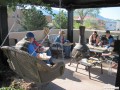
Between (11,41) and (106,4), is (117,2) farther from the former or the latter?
(11,41)

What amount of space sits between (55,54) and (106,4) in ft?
9.80

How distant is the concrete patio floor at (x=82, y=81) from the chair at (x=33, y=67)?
769mm

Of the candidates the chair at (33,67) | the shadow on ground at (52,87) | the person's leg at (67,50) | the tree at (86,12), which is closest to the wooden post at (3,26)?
the chair at (33,67)

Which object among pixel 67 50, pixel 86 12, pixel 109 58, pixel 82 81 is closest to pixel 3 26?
pixel 82 81

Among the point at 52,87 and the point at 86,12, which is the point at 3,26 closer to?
the point at 52,87

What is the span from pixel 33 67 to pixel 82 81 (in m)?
1.87

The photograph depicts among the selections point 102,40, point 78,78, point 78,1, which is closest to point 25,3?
point 78,78

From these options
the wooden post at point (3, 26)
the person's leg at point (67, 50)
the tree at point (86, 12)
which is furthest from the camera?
the tree at point (86, 12)

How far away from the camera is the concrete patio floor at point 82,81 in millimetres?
4410

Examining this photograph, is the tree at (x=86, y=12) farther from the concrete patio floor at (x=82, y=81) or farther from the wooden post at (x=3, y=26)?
the wooden post at (x=3, y=26)

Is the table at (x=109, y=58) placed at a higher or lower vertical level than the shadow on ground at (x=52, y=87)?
higher

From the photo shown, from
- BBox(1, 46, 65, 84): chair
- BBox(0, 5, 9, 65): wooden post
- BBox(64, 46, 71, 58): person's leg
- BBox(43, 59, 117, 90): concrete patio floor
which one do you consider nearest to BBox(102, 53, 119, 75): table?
BBox(43, 59, 117, 90): concrete patio floor

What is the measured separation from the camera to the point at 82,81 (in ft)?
15.9

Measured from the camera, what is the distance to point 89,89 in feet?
14.0
